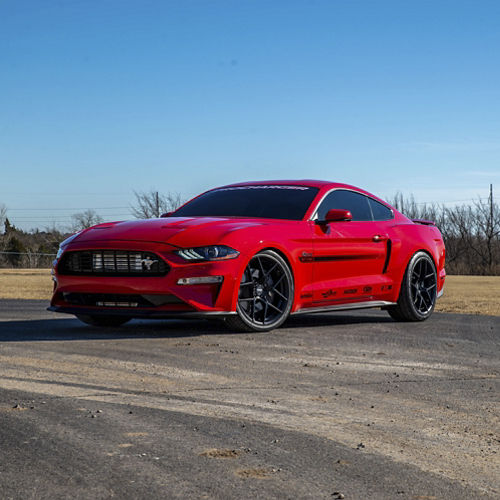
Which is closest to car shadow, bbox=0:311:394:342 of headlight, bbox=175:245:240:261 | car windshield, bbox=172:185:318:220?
headlight, bbox=175:245:240:261

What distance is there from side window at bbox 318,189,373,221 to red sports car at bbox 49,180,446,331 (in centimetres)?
1

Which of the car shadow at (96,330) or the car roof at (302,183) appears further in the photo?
the car roof at (302,183)

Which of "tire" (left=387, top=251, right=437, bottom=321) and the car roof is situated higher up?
the car roof

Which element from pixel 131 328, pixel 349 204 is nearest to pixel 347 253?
pixel 349 204

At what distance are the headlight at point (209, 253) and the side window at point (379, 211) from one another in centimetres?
252

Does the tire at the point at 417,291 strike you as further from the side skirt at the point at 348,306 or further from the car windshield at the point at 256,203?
the car windshield at the point at 256,203

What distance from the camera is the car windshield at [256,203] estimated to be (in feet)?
27.2

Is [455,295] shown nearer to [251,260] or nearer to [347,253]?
[347,253]

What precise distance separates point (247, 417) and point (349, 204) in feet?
16.7

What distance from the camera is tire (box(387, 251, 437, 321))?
30.0 feet

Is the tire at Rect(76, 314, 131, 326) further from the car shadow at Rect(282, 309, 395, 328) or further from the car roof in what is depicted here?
the car roof

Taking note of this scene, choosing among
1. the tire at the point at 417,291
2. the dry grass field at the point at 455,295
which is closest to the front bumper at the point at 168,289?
the tire at the point at 417,291

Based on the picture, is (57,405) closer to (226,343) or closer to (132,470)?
(132,470)

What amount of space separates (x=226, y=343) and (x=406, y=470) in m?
3.87
